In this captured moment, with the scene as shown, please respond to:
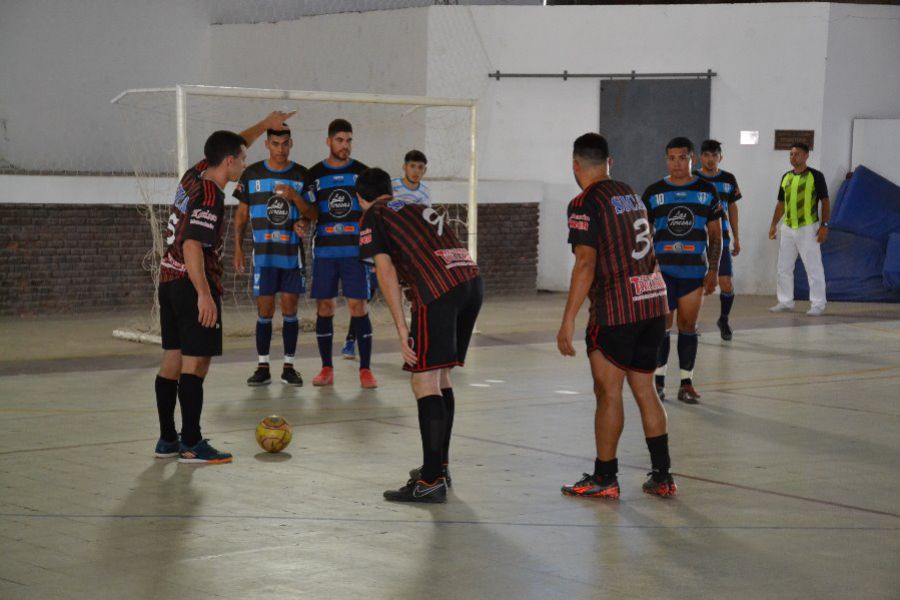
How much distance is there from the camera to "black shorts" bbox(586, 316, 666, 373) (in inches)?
275

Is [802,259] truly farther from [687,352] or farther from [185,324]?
[185,324]

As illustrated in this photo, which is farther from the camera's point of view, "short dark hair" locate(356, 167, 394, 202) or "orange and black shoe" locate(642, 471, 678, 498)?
"short dark hair" locate(356, 167, 394, 202)

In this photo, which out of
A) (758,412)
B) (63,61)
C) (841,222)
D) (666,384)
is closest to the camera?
(758,412)

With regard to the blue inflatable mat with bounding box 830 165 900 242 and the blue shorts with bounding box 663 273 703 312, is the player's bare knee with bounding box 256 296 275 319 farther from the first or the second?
the blue inflatable mat with bounding box 830 165 900 242

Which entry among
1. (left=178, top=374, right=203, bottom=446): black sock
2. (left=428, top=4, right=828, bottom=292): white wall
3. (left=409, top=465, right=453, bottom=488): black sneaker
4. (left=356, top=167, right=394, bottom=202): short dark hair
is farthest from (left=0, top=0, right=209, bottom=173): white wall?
(left=409, top=465, right=453, bottom=488): black sneaker

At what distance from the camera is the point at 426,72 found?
19578 mm

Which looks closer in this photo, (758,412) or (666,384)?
(758,412)

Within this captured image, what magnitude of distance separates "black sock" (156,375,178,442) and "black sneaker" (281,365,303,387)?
2.99 meters

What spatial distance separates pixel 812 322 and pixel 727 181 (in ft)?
9.97

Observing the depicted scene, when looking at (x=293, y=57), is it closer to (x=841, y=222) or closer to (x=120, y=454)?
(x=841, y=222)

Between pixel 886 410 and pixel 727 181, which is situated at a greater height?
pixel 727 181

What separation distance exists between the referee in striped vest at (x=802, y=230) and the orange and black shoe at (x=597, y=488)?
10283mm

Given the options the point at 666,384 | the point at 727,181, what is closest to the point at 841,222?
the point at 727,181

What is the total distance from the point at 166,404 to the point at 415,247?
2018 mm
